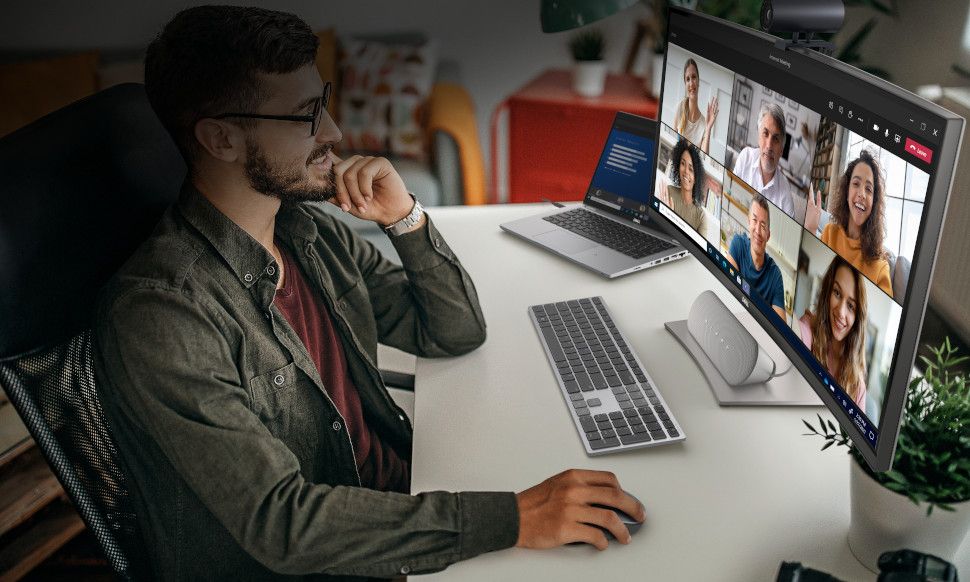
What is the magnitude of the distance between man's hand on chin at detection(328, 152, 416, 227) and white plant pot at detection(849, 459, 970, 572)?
2.42ft

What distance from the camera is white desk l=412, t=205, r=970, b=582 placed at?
0.85 metres

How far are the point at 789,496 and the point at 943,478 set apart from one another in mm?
188

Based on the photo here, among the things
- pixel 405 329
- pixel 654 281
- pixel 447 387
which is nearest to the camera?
pixel 447 387

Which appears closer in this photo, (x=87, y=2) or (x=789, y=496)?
(x=789, y=496)

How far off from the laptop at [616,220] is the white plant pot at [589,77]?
113 cm

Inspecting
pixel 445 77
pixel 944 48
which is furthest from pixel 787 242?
pixel 445 77

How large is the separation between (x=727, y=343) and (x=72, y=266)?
859mm

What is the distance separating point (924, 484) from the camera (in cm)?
79

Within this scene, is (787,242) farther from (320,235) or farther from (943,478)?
(320,235)

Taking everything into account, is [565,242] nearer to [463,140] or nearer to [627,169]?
[627,169]

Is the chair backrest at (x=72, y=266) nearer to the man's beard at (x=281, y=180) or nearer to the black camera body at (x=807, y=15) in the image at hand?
the man's beard at (x=281, y=180)

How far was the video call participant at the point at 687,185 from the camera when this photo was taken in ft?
3.92

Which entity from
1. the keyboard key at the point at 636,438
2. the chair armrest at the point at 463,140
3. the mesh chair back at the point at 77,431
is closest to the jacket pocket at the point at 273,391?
the mesh chair back at the point at 77,431

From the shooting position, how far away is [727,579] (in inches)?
32.4
